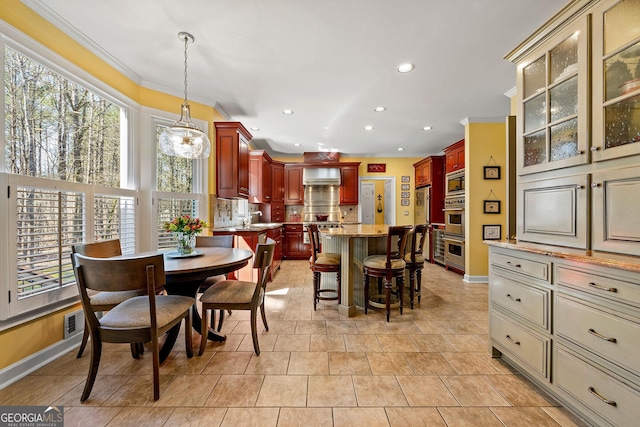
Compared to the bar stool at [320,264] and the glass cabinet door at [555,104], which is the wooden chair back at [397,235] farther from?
the glass cabinet door at [555,104]

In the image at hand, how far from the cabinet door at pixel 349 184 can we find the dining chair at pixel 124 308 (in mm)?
5265

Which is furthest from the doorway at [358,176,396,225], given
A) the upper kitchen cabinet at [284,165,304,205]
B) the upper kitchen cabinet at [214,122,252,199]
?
the upper kitchen cabinet at [214,122,252,199]

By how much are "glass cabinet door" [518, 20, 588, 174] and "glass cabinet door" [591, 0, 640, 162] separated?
6 centimetres

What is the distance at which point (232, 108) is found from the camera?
3885 mm

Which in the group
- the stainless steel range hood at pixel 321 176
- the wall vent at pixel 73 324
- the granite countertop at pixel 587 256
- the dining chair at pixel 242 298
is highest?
the stainless steel range hood at pixel 321 176

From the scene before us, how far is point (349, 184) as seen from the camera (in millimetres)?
6605

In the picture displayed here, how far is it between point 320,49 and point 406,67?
3.17ft

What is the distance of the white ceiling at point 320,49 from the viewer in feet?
6.41

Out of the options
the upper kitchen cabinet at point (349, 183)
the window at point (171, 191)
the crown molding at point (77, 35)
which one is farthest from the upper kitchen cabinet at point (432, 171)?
the crown molding at point (77, 35)

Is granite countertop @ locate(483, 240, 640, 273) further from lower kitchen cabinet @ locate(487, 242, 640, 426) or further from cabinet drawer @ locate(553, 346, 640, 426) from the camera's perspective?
cabinet drawer @ locate(553, 346, 640, 426)

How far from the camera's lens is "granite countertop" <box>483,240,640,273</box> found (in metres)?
1.17

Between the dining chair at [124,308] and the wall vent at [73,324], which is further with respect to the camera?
the wall vent at [73,324]

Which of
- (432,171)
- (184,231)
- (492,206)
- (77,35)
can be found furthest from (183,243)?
(432,171)

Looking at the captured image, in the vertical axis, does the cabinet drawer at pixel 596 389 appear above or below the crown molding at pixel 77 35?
below
